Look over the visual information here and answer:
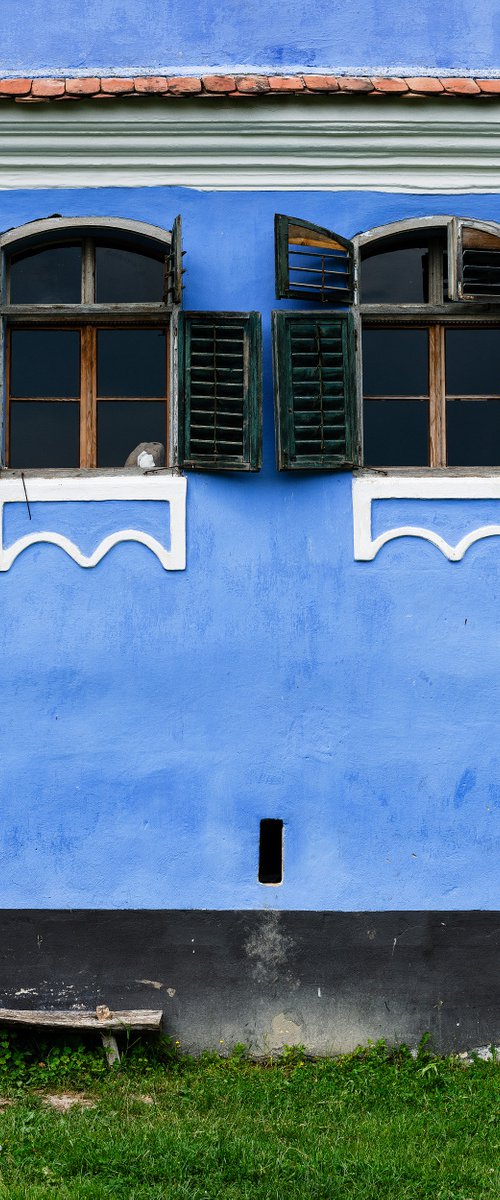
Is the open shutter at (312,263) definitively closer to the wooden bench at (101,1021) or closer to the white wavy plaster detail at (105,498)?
the white wavy plaster detail at (105,498)

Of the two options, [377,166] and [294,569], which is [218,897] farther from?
[377,166]

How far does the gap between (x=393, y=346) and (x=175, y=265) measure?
1436 millimetres

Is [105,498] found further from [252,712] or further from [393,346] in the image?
[393,346]

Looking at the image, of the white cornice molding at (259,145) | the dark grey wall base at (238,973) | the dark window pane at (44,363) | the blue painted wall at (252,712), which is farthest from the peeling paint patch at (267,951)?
the white cornice molding at (259,145)

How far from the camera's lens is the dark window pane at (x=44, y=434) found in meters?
7.07

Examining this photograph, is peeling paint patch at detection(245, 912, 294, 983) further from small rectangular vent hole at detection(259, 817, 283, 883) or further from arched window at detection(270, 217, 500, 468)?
arched window at detection(270, 217, 500, 468)

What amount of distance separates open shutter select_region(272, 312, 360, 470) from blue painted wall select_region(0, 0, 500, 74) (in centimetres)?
168

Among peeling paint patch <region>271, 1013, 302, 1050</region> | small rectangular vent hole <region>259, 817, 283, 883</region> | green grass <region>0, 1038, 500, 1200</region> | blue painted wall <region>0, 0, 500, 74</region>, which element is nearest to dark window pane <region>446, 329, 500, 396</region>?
blue painted wall <region>0, 0, 500, 74</region>

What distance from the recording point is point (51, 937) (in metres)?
6.69

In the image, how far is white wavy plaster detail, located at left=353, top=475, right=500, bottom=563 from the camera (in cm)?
684

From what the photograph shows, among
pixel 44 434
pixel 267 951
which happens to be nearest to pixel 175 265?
pixel 44 434

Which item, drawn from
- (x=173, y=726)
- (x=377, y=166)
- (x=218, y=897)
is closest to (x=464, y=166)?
(x=377, y=166)

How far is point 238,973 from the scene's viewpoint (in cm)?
666

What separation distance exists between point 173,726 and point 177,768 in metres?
0.24
